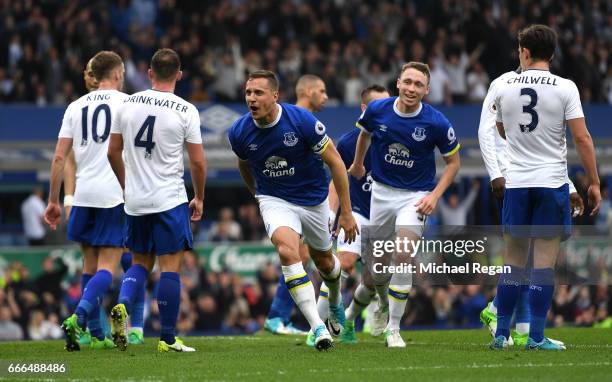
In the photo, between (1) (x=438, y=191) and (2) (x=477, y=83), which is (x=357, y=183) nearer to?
(1) (x=438, y=191)

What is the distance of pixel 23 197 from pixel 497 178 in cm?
1482

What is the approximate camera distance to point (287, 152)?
10023 millimetres

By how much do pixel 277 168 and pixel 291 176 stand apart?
14cm

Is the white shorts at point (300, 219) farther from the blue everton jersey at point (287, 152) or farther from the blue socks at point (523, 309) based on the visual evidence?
the blue socks at point (523, 309)

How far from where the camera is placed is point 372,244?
11.4 m

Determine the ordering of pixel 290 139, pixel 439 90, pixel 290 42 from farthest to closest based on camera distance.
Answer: pixel 290 42, pixel 439 90, pixel 290 139

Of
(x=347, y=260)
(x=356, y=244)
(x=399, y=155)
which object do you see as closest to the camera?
(x=399, y=155)

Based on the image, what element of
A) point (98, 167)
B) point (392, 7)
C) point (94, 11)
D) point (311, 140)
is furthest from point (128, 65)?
point (311, 140)

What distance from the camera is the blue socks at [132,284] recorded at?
33.7 ft

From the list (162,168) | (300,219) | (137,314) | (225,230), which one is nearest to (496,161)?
(300,219)

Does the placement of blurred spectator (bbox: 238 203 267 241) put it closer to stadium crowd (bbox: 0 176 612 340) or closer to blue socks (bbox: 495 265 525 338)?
stadium crowd (bbox: 0 176 612 340)

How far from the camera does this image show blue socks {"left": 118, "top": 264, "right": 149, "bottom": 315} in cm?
1026

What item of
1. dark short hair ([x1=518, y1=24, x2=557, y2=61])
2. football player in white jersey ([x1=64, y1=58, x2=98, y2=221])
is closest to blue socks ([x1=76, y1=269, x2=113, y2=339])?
football player in white jersey ([x1=64, y1=58, x2=98, y2=221])

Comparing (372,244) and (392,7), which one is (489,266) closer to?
(372,244)
